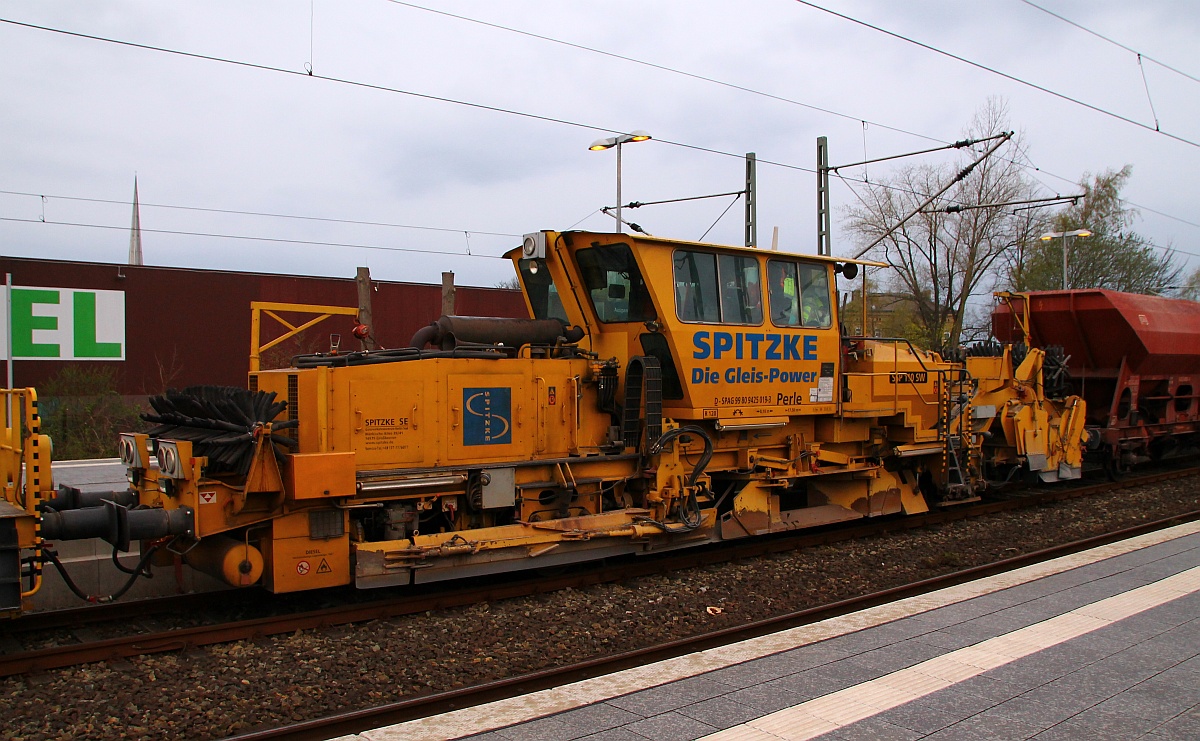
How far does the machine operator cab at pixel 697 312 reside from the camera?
855 cm

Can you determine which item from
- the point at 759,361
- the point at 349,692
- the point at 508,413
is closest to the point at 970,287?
the point at 759,361

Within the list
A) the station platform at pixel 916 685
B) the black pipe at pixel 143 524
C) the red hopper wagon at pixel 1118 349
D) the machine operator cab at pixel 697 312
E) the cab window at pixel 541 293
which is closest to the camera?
the station platform at pixel 916 685

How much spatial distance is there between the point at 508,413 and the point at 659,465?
1.78 meters

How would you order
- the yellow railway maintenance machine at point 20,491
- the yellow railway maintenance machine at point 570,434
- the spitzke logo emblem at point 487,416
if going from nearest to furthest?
1. the yellow railway maintenance machine at point 20,491
2. the yellow railway maintenance machine at point 570,434
3. the spitzke logo emblem at point 487,416

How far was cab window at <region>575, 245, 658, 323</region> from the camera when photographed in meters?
8.55

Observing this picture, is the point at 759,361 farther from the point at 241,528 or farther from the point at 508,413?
the point at 241,528

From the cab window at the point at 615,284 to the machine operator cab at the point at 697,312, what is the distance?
1 centimetres

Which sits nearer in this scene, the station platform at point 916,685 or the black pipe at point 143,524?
the station platform at point 916,685

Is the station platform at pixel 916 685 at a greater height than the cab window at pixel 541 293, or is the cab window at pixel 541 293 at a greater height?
the cab window at pixel 541 293

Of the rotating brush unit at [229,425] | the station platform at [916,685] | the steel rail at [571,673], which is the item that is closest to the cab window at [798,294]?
the steel rail at [571,673]

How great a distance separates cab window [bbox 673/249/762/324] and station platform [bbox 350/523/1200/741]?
341 centimetres

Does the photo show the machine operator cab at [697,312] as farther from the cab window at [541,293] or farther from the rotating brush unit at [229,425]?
the rotating brush unit at [229,425]

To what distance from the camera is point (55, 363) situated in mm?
22891

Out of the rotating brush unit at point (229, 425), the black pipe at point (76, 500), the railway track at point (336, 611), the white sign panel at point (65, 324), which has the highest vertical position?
the white sign panel at point (65, 324)
